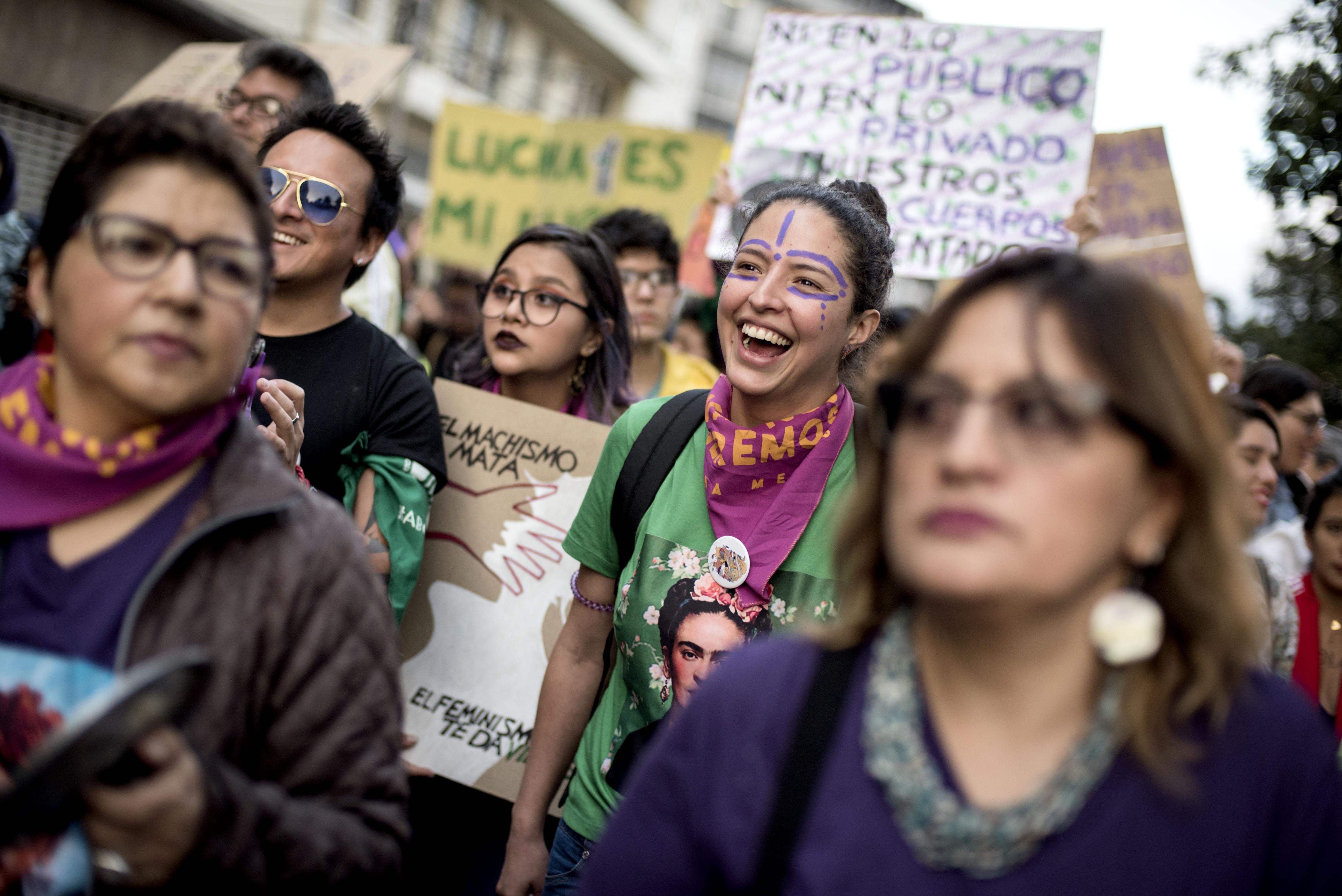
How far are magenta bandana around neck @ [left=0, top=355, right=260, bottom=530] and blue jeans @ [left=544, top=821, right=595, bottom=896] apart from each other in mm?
1391

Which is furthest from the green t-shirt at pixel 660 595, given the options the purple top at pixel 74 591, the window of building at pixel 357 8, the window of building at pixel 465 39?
the window of building at pixel 465 39

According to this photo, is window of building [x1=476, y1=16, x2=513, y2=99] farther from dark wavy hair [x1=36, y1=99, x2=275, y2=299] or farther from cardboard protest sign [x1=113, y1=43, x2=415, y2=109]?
dark wavy hair [x1=36, y1=99, x2=275, y2=299]

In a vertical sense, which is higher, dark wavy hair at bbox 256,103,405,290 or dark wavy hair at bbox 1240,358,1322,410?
dark wavy hair at bbox 1240,358,1322,410

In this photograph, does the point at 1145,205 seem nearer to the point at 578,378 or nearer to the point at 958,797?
the point at 578,378

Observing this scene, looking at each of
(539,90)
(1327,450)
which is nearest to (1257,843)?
(1327,450)

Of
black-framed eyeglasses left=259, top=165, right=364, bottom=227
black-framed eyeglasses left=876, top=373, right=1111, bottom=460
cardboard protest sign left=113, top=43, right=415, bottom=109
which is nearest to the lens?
black-framed eyeglasses left=876, top=373, right=1111, bottom=460

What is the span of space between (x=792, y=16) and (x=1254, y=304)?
46.3ft

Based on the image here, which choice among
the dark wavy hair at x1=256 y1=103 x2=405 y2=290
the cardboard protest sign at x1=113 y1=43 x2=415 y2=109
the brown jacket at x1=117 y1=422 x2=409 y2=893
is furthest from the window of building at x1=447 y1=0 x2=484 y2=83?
the brown jacket at x1=117 y1=422 x2=409 y2=893

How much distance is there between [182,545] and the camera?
1393 millimetres

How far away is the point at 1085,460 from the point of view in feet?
4.15

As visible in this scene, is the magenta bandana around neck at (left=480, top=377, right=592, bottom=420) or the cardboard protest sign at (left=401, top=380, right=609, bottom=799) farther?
the magenta bandana around neck at (left=480, top=377, right=592, bottom=420)

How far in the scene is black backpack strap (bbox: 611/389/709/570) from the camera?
7.96 feet

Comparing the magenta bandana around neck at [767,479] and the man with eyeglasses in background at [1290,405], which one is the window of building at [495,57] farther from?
the magenta bandana around neck at [767,479]

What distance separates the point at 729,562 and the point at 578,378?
172cm
